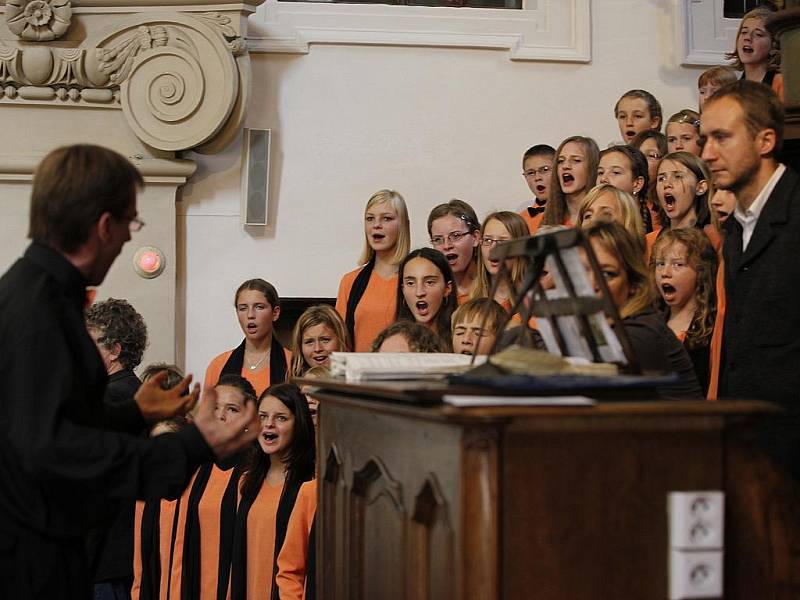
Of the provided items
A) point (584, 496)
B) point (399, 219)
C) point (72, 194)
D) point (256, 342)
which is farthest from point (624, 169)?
point (584, 496)

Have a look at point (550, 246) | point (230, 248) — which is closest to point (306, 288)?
point (230, 248)

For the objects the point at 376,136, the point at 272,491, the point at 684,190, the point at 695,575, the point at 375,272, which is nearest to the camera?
the point at 695,575

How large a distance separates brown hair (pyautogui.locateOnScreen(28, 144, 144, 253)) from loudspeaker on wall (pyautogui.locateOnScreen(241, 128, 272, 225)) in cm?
504

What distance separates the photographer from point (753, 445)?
84.6 inches

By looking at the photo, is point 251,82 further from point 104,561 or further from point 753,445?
point 753,445

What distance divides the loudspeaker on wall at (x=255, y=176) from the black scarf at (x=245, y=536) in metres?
3.18

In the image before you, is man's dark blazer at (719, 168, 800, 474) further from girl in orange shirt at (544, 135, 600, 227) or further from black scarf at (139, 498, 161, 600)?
black scarf at (139, 498, 161, 600)

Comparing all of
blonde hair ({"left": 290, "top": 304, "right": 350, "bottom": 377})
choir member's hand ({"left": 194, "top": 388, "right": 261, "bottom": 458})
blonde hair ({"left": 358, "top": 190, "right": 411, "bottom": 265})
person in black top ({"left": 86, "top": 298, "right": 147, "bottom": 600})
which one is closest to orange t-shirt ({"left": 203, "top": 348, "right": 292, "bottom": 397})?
blonde hair ({"left": 290, "top": 304, "right": 350, "bottom": 377})

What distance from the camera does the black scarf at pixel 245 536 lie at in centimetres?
445

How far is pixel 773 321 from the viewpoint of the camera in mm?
3061

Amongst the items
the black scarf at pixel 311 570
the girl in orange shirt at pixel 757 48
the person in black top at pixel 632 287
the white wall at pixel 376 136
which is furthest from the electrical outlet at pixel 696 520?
the white wall at pixel 376 136

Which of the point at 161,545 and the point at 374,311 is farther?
the point at 374,311

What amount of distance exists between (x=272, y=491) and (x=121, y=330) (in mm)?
1292

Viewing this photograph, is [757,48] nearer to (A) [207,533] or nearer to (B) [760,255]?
(B) [760,255]
